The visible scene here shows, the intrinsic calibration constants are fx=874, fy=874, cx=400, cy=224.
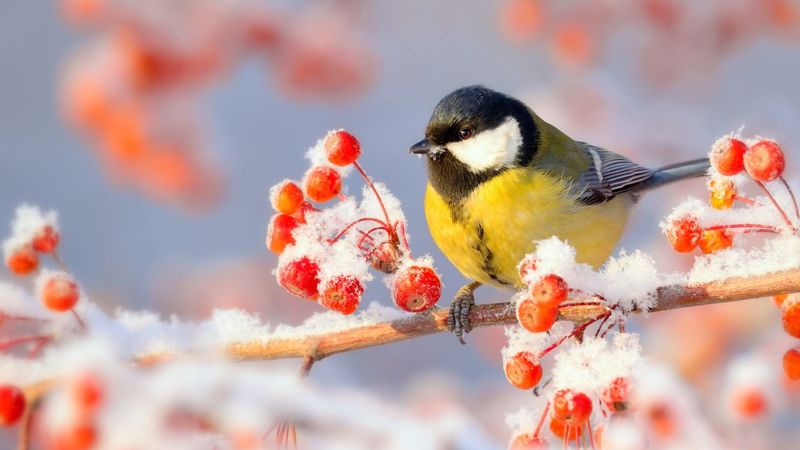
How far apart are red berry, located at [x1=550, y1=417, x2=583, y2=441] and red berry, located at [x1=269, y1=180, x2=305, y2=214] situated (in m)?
0.35

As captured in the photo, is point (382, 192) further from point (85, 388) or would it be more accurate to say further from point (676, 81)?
point (676, 81)

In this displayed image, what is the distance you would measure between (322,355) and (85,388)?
0.30 metres

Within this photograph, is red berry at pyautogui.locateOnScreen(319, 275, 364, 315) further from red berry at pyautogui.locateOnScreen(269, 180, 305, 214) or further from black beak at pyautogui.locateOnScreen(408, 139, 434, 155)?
black beak at pyautogui.locateOnScreen(408, 139, 434, 155)

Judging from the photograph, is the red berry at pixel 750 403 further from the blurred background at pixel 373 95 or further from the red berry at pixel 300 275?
the red berry at pixel 300 275

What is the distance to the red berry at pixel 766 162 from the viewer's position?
2.74 feet

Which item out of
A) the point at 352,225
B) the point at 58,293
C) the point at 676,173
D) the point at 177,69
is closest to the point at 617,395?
the point at 352,225

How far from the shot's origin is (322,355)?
0.89 meters

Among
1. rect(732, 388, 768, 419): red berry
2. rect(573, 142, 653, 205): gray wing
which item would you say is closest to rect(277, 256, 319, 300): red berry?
rect(732, 388, 768, 419): red berry

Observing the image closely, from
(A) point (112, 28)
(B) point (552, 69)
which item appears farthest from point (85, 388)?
(B) point (552, 69)

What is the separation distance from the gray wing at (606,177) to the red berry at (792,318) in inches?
23.9

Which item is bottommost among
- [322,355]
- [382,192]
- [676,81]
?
[322,355]

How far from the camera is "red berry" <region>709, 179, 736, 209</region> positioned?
2.99ft

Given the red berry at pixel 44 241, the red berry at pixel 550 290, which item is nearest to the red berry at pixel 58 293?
the red berry at pixel 44 241

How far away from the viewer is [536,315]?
0.81m
